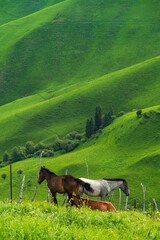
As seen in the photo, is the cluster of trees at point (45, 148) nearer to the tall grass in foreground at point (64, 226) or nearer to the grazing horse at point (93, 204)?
the grazing horse at point (93, 204)

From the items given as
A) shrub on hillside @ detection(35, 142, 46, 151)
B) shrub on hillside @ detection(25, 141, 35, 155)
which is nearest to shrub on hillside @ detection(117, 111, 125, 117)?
shrub on hillside @ detection(35, 142, 46, 151)

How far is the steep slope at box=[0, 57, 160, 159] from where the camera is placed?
449ft

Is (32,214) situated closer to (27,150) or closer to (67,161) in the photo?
(67,161)

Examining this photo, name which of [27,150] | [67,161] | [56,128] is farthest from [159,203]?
[56,128]

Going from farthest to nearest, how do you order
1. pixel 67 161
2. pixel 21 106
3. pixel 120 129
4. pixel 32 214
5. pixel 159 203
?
1. pixel 21 106
2. pixel 120 129
3. pixel 67 161
4. pixel 159 203
5. pixel 32 214

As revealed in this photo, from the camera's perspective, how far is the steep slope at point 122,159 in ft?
237

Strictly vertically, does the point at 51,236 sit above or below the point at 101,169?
above

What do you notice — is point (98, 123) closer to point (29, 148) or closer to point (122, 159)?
point (29, 148)

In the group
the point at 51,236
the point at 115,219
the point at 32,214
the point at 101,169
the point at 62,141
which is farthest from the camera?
the point at 62,141

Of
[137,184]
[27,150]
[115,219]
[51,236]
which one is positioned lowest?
[27,150]

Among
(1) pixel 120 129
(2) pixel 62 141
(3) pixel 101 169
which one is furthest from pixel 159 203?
(2) pixel 62 141

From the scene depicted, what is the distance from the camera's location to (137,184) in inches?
2734

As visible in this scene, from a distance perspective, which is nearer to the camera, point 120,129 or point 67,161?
point 67,161

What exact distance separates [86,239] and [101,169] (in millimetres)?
78025
